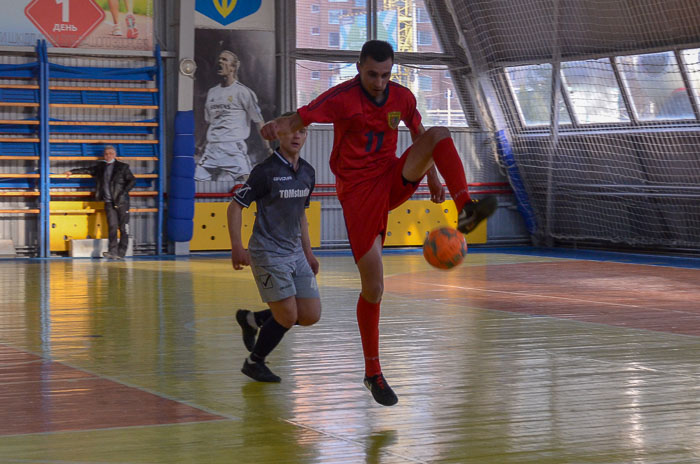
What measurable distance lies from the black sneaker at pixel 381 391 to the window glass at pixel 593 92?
1449 cm

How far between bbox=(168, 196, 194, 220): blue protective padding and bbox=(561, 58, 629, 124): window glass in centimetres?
755

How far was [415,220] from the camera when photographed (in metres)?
21.3

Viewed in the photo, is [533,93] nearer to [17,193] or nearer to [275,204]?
[17,193]

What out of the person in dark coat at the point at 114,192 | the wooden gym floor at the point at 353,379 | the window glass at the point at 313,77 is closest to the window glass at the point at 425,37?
the window glass at the point at 313,77

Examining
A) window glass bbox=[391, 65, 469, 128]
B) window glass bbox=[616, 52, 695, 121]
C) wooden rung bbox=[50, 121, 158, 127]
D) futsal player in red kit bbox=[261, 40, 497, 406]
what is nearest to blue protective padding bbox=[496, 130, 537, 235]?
window glass bbox=[391, 65, 469, 128]

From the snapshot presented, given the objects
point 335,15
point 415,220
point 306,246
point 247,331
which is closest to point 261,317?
point 247,331

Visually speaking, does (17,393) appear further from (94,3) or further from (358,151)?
(94,3)

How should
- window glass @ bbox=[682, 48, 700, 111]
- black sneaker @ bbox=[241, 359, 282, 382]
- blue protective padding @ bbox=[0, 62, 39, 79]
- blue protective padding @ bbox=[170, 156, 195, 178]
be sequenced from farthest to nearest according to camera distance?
blue protective padding @ bbox=[170, 156, 195, 178] < blue protective padding @ bbox=[0, 62, 39, 79] < window glass @ bbox=[682, 48, 700, 111] < black sneaker @ bbox=[241, 359, 282, 382]

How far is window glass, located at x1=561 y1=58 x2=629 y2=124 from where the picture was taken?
18891 millimetres

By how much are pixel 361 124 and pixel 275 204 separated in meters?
1.00

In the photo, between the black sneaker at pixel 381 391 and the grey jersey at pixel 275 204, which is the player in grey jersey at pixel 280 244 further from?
the black sneaker at pixel 381 391

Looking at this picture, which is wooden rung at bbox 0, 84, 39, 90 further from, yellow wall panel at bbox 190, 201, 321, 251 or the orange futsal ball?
the orange futsal ball

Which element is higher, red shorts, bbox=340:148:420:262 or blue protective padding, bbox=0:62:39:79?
blue protective padding, bbox=0:62:39:79

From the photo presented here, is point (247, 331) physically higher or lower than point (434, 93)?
lower
